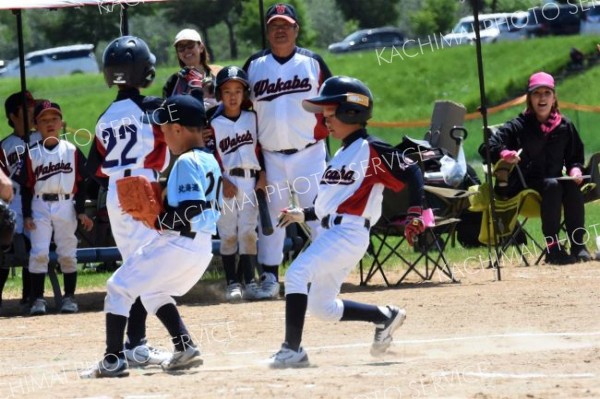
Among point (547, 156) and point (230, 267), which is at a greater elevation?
point (547, 156)

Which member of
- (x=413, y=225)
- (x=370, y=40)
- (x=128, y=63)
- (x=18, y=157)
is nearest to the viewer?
(x=413, y=225)

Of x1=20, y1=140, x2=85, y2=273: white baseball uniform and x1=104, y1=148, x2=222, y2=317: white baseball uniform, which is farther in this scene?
x1=20, y1=140, x2=85, y2=273: white baseball uniform

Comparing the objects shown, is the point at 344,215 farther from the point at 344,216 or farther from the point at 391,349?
the point at 391,349

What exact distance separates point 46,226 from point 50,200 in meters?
0.22

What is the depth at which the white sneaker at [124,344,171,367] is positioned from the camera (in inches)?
306

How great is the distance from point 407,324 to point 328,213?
5.70 ft

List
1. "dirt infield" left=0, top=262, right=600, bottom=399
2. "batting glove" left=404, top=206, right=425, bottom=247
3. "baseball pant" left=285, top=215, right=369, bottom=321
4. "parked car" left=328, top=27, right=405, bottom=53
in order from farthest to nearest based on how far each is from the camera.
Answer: "parked car" left=328, top=27, right=405, bottom=53 < "batting glove" left=404, top=206, right=425, bottom=247 < "baseball pant" left=285, top=215, right=369, bottom=321 < "dirt infield" left=0, top=262, right=600, bottom=399

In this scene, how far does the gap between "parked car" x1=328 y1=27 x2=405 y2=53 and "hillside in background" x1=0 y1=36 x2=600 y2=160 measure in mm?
3018

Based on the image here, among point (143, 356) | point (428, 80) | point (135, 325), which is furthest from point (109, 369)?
point (428, 80)

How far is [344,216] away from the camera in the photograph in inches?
299

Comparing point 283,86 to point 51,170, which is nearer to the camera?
point 283,86

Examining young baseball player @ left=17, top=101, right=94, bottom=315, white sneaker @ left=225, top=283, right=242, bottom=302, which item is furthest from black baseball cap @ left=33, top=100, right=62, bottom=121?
white sneaker @ left=225, top=283, right=242, bottom=302

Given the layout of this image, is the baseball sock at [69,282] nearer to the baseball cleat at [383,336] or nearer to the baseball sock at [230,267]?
the baseball sock at [230,267]

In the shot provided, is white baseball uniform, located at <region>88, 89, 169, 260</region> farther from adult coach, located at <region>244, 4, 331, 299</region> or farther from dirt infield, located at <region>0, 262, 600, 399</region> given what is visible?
adult coach, located at <region>244, 4, 331, 299</region>
